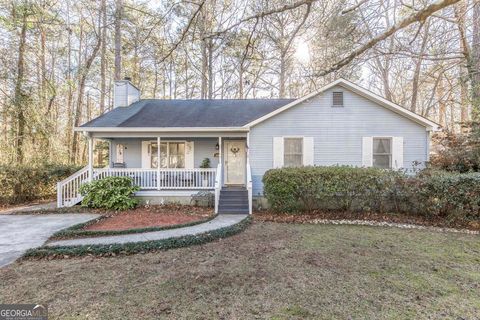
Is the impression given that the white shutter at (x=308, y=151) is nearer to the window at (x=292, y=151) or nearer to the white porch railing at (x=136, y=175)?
the window at (x=292, y=151)

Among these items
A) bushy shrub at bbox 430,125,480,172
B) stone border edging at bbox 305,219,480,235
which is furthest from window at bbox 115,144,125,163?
bushy shrub at bbox 430,125,480,172

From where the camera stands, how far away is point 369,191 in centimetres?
782

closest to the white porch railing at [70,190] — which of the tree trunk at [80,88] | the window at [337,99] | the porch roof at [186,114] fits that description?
the porch roof at [186,114]

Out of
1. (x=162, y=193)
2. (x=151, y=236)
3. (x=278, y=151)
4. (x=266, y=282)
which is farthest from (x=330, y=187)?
(x=162, y=193)

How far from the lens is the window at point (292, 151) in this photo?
31.6 feet

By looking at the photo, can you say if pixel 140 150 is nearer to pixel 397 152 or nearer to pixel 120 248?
pixel 120 248

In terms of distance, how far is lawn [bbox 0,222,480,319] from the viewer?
3.02 m

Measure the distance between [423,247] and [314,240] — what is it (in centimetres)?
225

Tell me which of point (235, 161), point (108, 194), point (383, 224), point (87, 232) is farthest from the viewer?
point (235, 161)

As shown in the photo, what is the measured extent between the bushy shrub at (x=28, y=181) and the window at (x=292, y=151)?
1029 centimetres

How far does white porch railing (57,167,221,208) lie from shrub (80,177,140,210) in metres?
0.57

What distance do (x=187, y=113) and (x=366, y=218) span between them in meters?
8.36

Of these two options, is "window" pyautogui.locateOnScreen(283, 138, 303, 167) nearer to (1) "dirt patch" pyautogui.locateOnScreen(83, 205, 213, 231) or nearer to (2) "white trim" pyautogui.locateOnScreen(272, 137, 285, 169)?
(2) "white trim" pyautogui.locateOnScreen(272, 137, 285, 169)

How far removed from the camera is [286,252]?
5.00m
